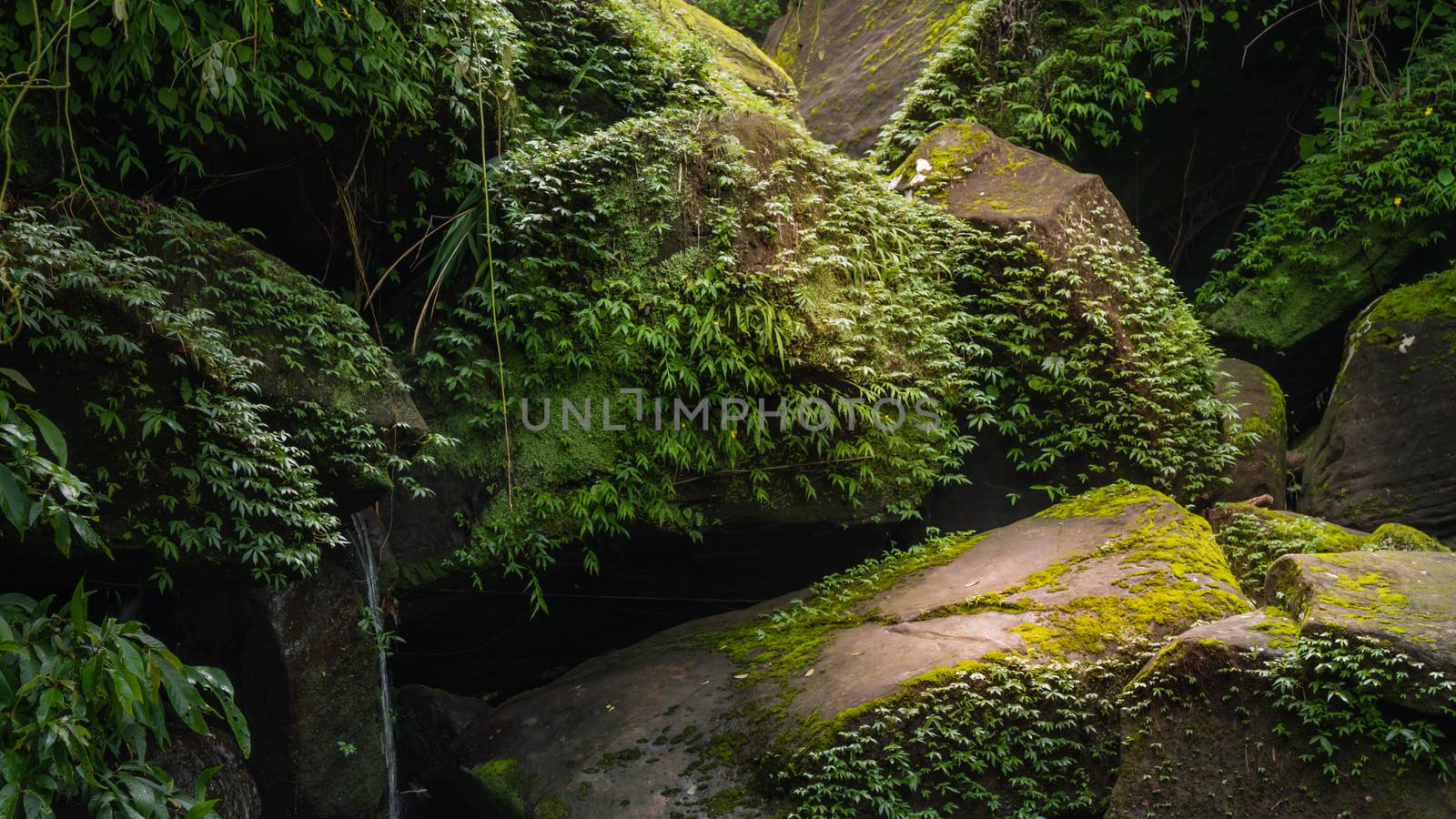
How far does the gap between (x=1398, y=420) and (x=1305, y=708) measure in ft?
12.9

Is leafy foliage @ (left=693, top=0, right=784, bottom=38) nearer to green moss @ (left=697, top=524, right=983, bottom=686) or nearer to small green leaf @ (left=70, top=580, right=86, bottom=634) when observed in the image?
green moss @ (left=697, top=524, right=983, bottom=686)

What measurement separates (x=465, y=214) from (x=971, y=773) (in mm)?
4464

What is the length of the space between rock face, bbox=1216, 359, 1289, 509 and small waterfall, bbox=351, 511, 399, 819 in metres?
5.93

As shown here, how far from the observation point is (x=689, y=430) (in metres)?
5.89

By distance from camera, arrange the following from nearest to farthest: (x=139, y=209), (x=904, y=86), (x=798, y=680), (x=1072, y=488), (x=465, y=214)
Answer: (x=139, y=209), (x=798, y=680), (x=465, y=214), (x=1072, y=488), (x=904, y=86)

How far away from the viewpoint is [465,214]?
235 inches

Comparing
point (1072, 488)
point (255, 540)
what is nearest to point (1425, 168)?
point (1072, 488)

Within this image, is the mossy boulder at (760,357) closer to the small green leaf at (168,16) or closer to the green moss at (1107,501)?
the green moss at (1107,501)

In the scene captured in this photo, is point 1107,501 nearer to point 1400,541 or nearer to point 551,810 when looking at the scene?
point 1400,541

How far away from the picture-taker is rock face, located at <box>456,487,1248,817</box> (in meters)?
4.61

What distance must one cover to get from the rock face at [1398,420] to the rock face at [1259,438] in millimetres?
378

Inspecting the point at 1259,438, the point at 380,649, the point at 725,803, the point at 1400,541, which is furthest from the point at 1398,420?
the point at 380,649

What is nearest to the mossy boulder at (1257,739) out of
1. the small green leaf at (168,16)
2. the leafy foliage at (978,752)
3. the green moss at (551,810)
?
the leafy foliage at (978,752)

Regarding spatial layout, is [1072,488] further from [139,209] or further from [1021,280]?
[139,209]
